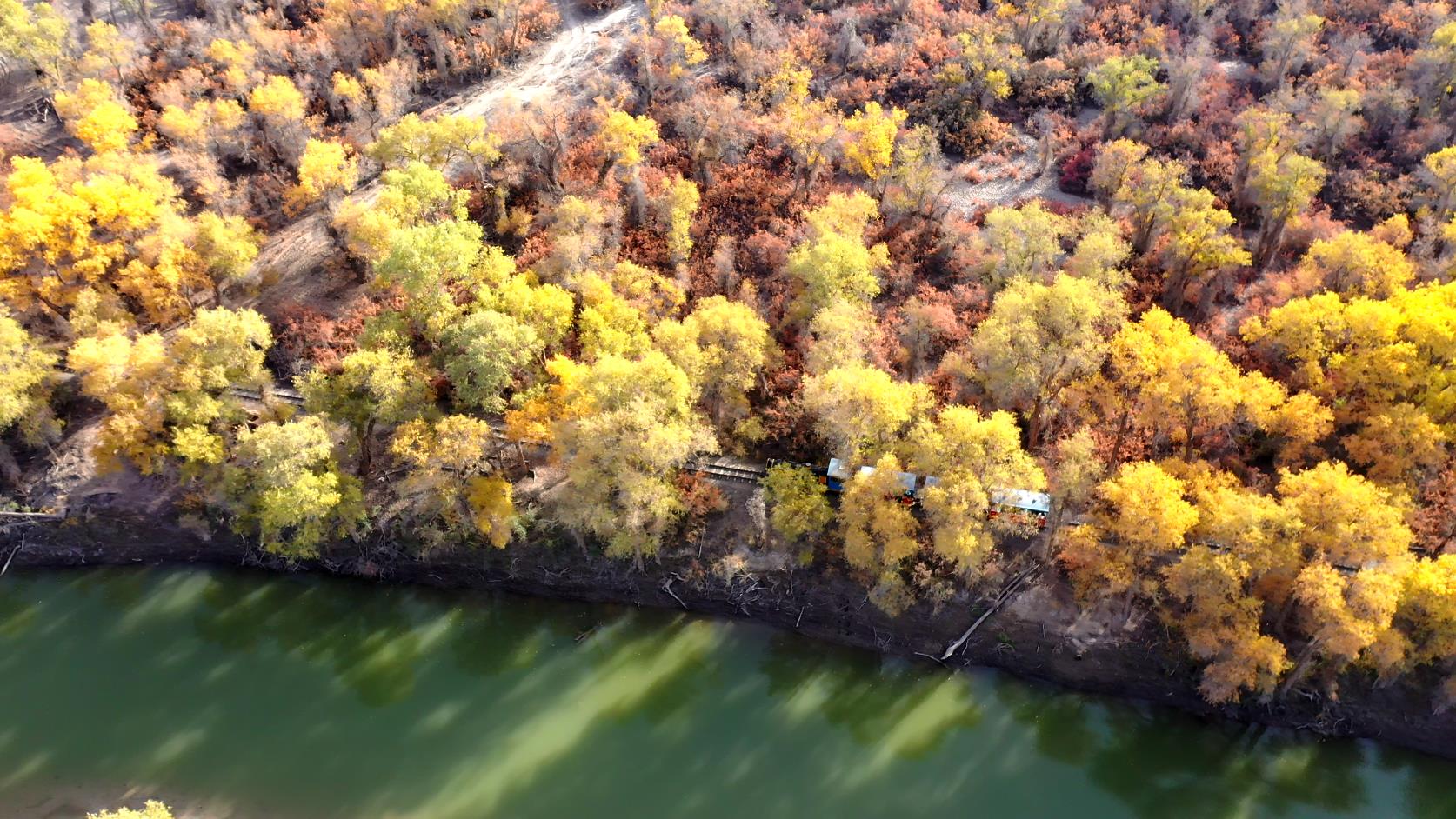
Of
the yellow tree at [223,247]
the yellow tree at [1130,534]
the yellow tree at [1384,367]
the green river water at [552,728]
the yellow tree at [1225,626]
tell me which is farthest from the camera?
the yellow tree at [223,247]

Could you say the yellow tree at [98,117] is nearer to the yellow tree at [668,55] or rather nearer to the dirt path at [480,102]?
the dirt path at [480,102]

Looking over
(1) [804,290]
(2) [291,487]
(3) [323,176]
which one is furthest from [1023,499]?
(3) [323,176]

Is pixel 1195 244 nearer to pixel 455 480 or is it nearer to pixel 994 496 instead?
pixel 994 496

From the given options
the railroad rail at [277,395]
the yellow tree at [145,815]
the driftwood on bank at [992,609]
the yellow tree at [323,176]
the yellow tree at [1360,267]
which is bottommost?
the driftwood on bank at [992,609]

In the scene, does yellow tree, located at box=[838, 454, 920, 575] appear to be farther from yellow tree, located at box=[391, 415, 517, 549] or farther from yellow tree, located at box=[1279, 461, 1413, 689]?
yellow tree, located at box=[391, 415, 517, 549]

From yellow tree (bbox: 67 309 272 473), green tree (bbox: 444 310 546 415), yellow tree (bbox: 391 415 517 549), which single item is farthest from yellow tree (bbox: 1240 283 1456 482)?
yellow tree (bbox: 67 309 272 473)

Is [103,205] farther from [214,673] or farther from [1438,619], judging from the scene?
[1438,619]

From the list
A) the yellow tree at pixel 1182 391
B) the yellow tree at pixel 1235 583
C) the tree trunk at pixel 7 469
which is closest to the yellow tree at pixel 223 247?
the tree trunk at pixel 7 469
